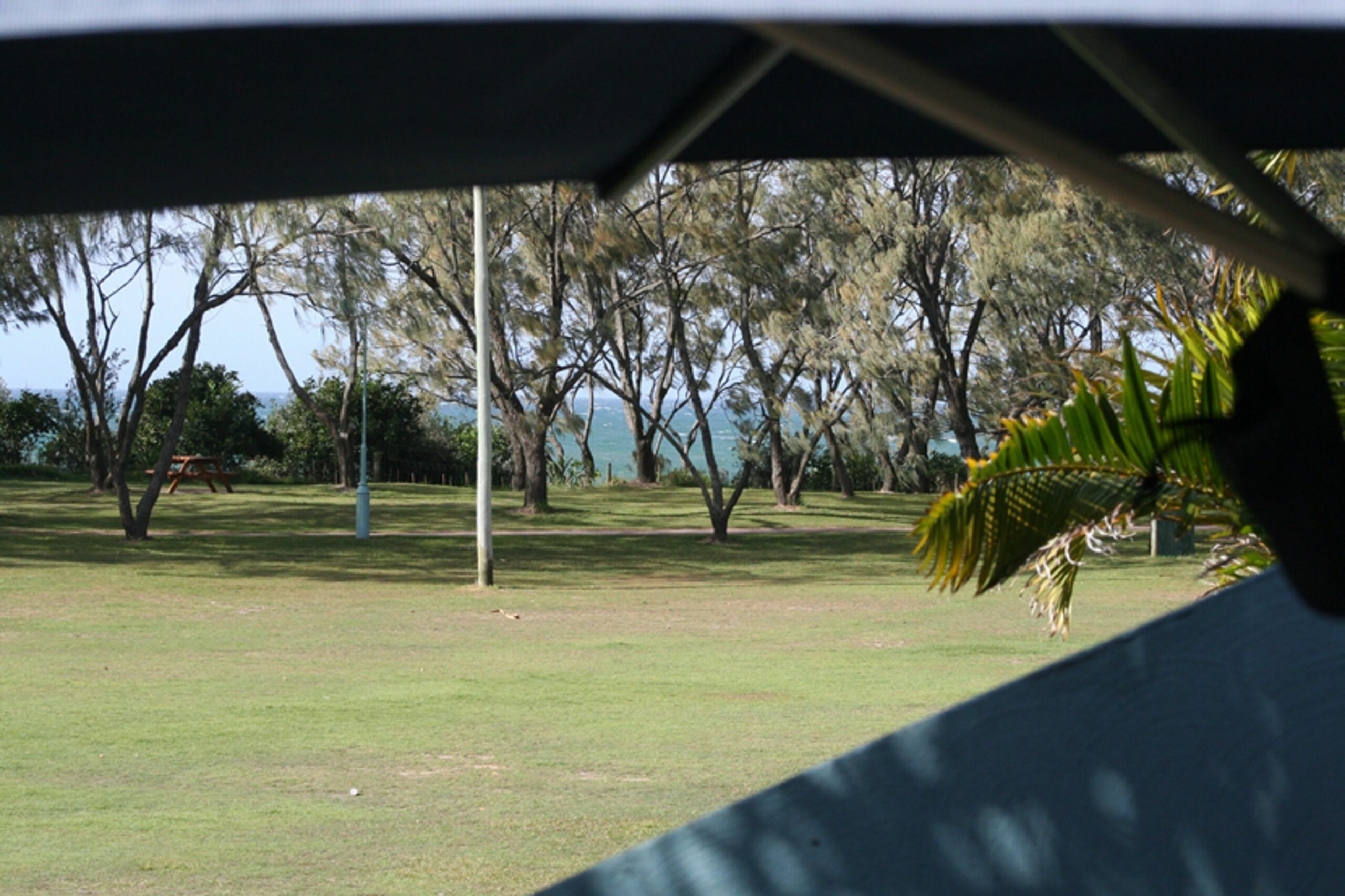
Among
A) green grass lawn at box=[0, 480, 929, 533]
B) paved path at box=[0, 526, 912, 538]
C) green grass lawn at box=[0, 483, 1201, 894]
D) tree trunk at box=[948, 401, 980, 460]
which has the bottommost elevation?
green grass lawn at box=[0, 483, 1201, 894]

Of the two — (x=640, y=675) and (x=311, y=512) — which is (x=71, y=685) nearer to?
(x=640, y=675)

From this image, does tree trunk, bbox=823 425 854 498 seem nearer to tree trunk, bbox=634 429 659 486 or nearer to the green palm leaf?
tree trunk, bbox=634 429 659 486

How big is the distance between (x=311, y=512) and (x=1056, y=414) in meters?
28.8

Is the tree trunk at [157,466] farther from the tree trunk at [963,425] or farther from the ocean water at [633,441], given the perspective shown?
the tree trunk at [963,425]

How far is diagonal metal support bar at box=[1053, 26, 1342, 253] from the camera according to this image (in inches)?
67.2

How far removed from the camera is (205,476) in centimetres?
3647

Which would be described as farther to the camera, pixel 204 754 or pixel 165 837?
pixel 204 754

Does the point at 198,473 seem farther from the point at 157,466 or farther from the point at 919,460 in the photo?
the point at 919,460

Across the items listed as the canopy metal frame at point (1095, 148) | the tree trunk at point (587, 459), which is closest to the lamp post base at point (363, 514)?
the tree trunk at point (587, 459)

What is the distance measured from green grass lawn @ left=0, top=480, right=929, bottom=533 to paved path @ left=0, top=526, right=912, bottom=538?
0.31 meters

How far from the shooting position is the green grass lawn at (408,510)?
97.8 ft

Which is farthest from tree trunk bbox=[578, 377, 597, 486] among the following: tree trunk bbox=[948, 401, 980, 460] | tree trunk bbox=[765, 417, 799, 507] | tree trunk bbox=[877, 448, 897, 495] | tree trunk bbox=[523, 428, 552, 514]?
tree trunk bbox=[948, 401, 980, 460]

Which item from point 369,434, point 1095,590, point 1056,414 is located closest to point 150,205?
point 1056,414

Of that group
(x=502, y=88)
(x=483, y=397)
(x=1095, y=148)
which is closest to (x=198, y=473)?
(x=483, y=397)
